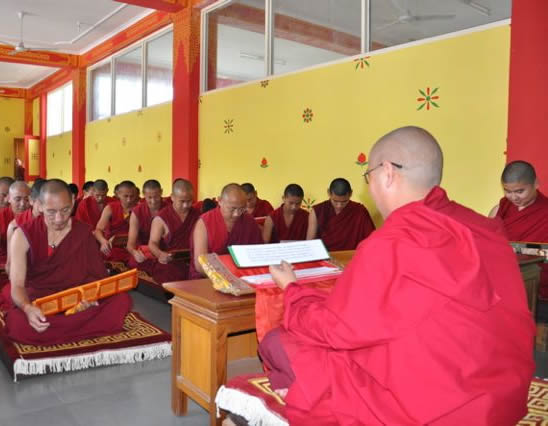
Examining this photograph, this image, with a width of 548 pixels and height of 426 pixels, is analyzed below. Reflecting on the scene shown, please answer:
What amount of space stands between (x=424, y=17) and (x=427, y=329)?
4.28m

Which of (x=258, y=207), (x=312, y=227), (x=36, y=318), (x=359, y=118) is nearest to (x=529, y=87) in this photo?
(x=359, y=118)

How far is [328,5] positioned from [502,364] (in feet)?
17.4

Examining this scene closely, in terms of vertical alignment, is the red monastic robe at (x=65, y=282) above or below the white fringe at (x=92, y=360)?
above

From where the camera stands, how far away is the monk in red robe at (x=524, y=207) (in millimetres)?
3762

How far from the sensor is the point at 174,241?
506cm

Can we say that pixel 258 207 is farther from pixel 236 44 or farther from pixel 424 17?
pixel 424 17

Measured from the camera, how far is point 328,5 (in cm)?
596

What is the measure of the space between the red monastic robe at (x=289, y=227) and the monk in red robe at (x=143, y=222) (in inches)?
49.4

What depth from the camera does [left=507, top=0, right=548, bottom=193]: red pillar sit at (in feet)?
12.5

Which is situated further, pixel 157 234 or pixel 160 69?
pixel 160 69

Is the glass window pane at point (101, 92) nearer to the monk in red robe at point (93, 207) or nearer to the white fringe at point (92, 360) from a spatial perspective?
the monk in red robe at point (93, 207)

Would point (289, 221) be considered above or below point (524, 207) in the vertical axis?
below

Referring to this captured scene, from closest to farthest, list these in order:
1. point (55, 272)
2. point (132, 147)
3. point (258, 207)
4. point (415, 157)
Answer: point (415, 157) < point (55, 272) < point (258, 207) < point (132, 147)

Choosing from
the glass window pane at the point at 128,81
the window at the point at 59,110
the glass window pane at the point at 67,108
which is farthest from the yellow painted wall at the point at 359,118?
the window at the point at 59,110
